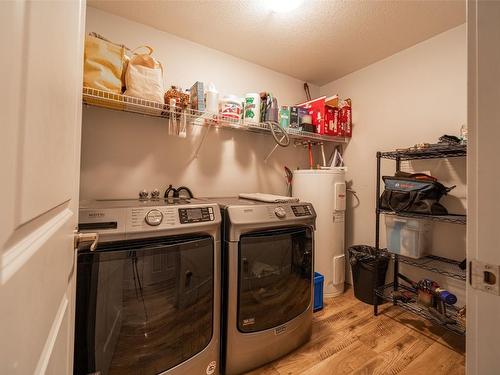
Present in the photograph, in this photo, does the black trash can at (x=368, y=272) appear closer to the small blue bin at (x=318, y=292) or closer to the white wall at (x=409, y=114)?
the white wall at (x=409, y=114)

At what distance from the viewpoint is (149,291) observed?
3.35 feet

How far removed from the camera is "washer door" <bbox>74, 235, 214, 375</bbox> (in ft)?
2.98

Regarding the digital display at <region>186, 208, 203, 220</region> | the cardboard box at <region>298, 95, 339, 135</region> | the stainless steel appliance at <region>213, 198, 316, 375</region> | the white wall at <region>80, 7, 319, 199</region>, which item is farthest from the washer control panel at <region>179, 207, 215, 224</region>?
the cardboard box at <region>298, 95, 339, 135</region>

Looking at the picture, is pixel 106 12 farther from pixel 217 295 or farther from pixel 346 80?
pixel 346 80

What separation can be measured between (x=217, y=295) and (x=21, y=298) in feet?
3.39

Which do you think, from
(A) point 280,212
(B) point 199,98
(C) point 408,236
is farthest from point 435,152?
(B) point 199,98

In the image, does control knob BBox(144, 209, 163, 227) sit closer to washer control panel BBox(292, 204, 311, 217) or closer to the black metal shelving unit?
washer control panel BBox(292, 204, 311, 217)

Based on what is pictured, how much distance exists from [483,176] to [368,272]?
173 cm

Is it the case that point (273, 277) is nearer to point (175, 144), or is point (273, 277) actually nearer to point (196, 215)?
point (196, 215)

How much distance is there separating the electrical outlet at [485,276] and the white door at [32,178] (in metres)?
0.83

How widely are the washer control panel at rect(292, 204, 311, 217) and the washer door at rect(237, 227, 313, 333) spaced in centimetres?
10

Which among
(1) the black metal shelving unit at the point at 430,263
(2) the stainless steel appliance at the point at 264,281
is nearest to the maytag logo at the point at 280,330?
(2) the stainless steel appliance at the point at 264,281

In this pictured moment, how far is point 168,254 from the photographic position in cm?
106

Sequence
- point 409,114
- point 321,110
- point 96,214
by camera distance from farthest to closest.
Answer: point 321,110, point 409,114, point 96,214
